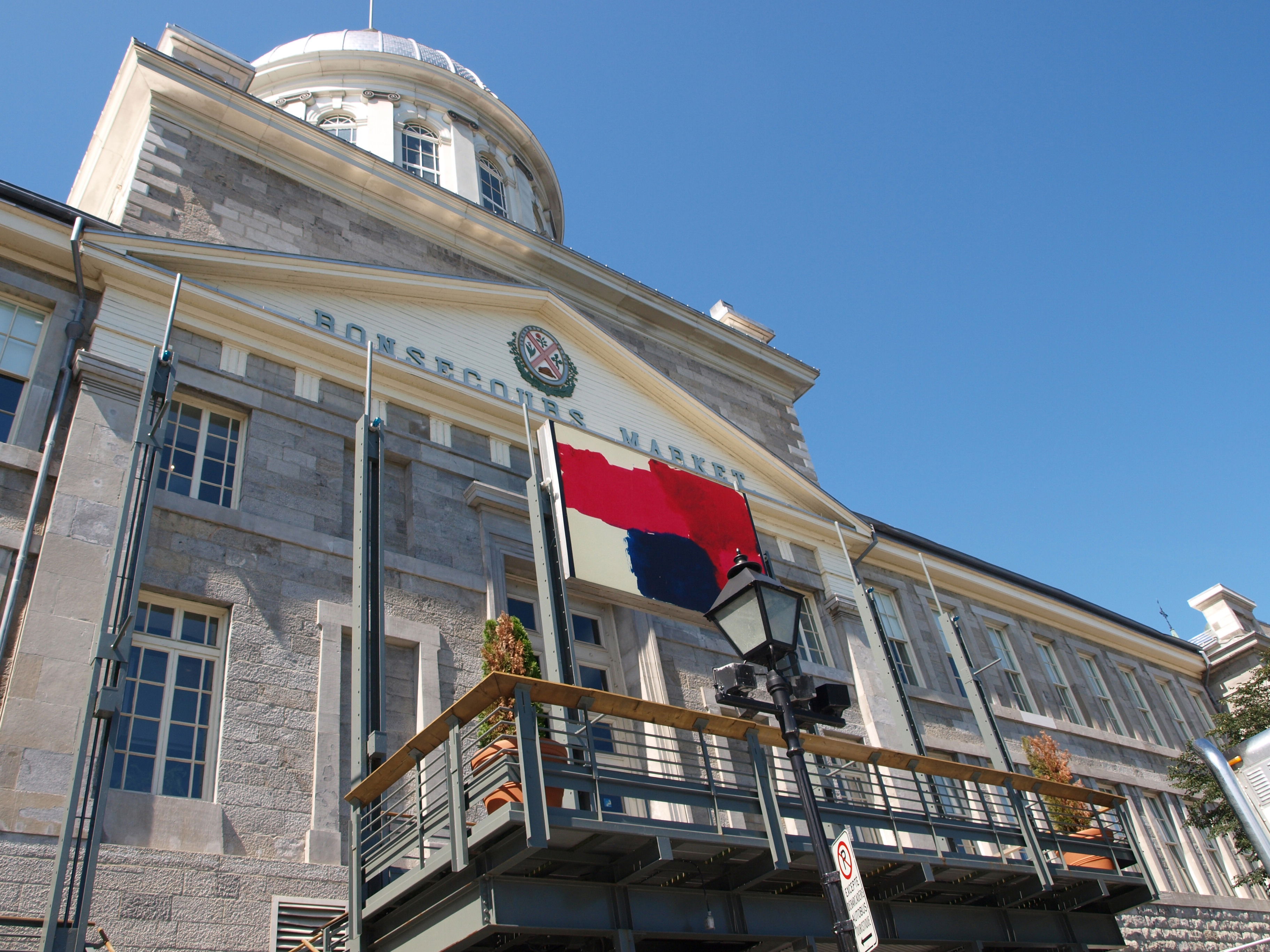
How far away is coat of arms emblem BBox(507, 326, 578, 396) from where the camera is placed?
58.5 ft

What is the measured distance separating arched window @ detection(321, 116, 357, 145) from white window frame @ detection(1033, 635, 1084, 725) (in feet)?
67.9

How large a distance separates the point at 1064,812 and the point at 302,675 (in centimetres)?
1074

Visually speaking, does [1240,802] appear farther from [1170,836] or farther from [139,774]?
[1170,836]

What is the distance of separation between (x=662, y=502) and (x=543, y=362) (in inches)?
185

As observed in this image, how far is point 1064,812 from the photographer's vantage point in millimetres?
14930

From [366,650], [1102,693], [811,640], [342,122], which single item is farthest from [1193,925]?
[342,122]

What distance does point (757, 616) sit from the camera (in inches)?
306

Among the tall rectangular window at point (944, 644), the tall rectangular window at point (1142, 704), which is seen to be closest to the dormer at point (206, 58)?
the tall rectangular window at point (944, 644)

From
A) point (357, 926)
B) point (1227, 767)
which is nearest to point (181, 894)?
point (357, 926)

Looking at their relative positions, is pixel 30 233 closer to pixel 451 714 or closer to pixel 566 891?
pixel 451 714

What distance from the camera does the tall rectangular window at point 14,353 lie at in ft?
39.7

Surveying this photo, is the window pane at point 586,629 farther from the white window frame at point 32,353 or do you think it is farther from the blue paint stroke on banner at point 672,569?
the white window frame at point 32,353

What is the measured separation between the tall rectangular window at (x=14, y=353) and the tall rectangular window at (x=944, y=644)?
15.8 metres

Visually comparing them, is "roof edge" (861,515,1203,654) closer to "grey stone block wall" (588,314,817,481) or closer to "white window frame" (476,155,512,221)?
"grey stone block wall" (588,314,817,481)
